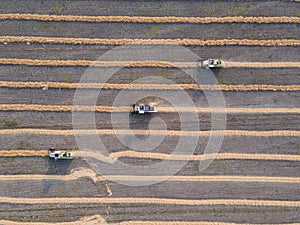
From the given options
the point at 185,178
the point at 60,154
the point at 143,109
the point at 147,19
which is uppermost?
the point at 147,19

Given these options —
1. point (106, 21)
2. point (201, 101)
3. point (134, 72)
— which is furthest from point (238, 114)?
point (106, 21)

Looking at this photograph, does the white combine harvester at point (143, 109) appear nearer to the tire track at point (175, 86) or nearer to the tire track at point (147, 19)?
the tire track at point (175, 86)

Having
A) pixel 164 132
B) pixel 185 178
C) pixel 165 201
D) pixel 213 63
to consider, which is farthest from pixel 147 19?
pixel 165 201

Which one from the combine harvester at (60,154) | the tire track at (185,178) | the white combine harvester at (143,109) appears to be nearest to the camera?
the combine harvester at (60,154)

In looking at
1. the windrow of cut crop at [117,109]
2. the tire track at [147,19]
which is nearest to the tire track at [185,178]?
the windrow of cut crop at [117,109]

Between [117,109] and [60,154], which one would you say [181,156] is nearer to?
[117,109]

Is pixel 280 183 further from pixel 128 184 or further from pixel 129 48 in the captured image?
pixel 129 48

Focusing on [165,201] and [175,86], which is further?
[175,86]

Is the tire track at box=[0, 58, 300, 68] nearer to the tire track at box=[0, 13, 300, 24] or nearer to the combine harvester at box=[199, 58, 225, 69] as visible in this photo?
the combine harvester at box=[199, 58, 225, 69]
